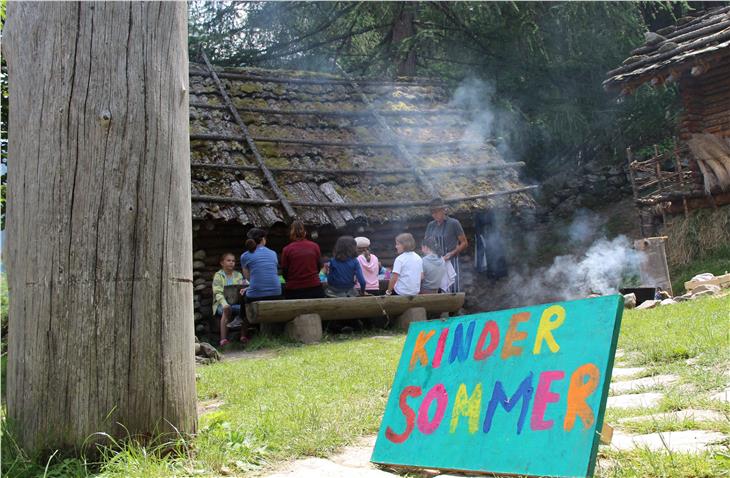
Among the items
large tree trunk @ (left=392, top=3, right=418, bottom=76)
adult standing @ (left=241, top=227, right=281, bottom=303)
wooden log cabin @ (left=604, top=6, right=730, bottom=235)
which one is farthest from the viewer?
large tree trunk @ (left=392, top=3, right=418, bottom=76)

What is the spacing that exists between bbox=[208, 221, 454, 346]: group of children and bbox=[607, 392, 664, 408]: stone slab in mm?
6798

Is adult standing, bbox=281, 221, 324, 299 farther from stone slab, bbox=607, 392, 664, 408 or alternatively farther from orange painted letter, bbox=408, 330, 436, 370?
orange painted letter, bbox=408, 330, 436, 370

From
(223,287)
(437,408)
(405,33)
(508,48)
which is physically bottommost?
(223,287)

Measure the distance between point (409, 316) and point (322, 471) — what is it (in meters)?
7.87

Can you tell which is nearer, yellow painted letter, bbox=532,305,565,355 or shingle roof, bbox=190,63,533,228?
yellow painted letter, bbox=532,305,565,355

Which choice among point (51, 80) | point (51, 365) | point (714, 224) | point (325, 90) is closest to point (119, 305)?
point (51, 365)

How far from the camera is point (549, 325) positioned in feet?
10.1

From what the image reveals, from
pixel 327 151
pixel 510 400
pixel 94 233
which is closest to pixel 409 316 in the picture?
pixel 327 151

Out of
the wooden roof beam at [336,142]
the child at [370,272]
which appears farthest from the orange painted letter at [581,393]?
the wooden roof beam at [336,142]

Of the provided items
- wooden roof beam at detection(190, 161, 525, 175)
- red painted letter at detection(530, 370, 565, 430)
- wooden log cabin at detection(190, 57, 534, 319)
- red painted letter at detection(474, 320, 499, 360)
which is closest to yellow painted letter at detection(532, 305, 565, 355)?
red painted letter at detection(530, 370, 565, 430)

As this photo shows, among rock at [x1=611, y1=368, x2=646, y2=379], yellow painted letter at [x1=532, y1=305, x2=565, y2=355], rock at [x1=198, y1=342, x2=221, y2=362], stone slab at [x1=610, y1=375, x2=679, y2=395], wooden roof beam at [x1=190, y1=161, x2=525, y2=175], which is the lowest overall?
rock at [x1=198, y1=342, x2=221, y2=362]

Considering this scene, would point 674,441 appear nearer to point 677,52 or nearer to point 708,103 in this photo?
point 677,52

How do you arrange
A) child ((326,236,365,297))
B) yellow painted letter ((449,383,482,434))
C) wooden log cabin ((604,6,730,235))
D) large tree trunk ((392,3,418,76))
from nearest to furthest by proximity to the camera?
1. yellow painted letter ((449,383,482,434))
2. child ((326,236,365,297))
3. wooden log cabin ((604,6,730,235))
4. large tree trunk ((392,3,418,76))

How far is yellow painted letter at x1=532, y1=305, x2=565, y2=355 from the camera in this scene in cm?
301
